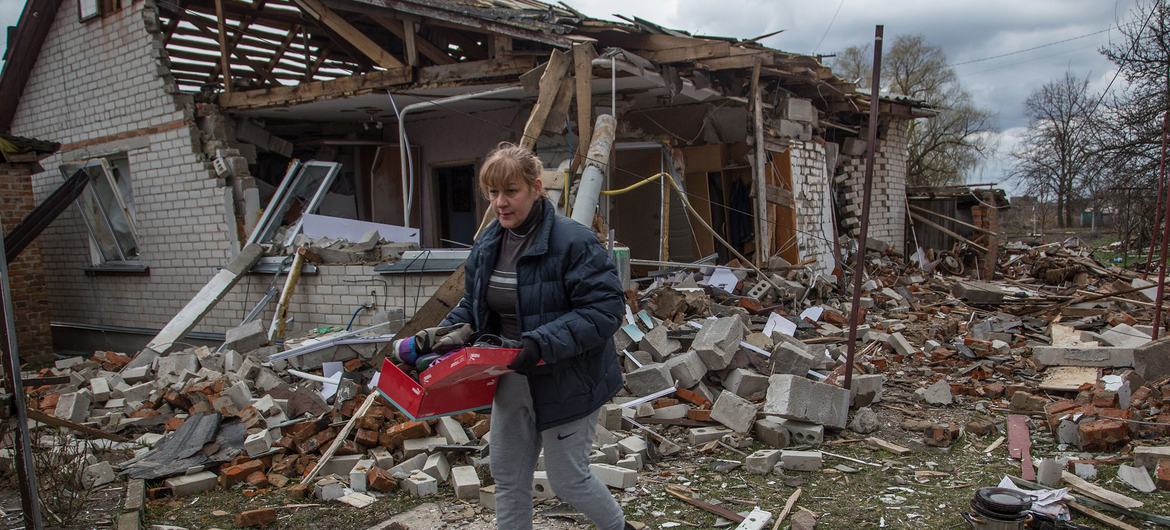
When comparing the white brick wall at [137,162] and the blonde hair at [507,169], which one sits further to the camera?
the white brick wall at [137,162]

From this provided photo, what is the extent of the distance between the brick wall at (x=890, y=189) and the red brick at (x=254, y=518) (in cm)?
1066

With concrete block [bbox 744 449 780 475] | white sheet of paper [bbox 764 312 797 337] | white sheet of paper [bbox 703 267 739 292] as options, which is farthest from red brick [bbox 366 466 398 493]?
white sheet of paper [bbox 703 267 739 292]

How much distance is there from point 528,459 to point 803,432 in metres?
2.55

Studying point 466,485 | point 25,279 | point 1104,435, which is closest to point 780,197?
point 1104,435

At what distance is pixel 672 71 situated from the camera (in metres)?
7.85

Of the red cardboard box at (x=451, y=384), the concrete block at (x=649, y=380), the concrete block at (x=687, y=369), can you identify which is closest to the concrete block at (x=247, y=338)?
the concrete block at (x=649, y=380)

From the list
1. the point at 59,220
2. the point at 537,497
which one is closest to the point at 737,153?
the point at 537,497

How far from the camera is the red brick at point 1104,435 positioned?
13.8 feet

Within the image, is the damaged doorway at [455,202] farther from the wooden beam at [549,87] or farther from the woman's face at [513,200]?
the woman's face at [513,200]

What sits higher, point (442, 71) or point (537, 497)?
point (442, 71)

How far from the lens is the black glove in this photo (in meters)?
2.31

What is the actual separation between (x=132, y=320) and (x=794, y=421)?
1008 cm

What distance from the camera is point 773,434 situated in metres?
4.52

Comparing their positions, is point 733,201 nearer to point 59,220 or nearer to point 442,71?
point 442,71
